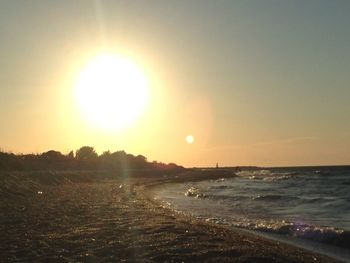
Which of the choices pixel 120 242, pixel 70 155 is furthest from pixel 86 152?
pixel 120 242

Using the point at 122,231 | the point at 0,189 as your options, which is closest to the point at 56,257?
the point at 122,231

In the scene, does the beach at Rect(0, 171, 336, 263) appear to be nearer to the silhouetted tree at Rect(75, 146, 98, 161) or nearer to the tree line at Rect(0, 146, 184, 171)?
the tree line at Rect(0, 146, 184, 171)

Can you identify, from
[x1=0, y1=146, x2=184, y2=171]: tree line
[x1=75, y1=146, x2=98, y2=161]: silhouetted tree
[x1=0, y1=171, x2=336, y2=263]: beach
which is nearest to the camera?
[x1=0, y1=171, x2=336, y2=263]: beach

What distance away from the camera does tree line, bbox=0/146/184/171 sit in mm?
71137

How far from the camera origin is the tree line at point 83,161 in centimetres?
7114

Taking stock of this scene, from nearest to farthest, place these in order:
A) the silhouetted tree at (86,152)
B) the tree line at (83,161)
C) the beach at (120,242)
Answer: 1. the beach at (120,242)
2. the tree line at (83,161)
3. the silhouetted tree at (86,152)

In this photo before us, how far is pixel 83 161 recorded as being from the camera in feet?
317

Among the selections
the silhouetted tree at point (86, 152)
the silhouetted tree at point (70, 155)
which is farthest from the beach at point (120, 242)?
the silhouetted tree at point (86, 152)

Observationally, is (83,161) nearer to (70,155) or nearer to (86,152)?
(70,155)

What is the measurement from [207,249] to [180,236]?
2085 millimetres

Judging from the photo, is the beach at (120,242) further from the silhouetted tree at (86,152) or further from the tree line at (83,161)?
the silhouetted tree at (86,152)

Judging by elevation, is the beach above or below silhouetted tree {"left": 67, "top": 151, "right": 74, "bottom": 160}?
below

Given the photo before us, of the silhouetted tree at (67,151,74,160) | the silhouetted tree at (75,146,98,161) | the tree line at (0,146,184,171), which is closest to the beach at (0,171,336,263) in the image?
the tree line at (0,146,184,171)

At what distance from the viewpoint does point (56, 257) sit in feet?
35.7
